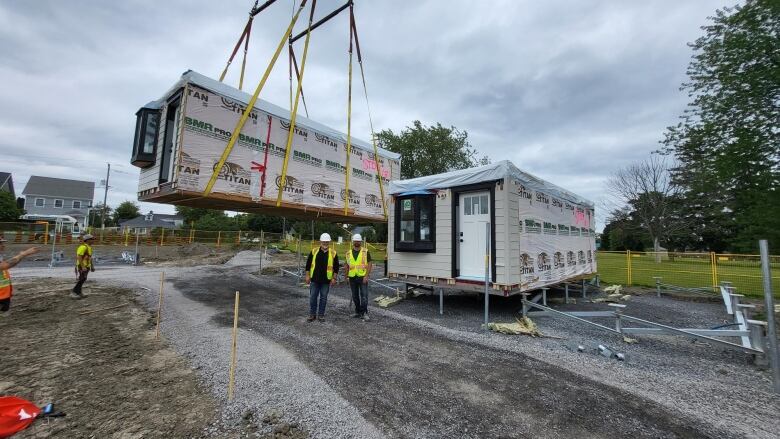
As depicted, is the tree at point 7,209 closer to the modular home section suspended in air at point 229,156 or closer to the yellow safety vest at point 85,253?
the yellow safety vest at point 85,253

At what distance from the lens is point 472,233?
7602mm

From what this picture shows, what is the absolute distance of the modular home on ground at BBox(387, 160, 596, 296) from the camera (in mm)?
6953

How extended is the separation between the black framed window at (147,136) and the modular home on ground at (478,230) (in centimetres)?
547

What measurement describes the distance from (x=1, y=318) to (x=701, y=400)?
11.7 metres

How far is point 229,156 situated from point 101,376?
3.98 m

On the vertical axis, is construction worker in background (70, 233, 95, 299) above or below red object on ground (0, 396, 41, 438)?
above

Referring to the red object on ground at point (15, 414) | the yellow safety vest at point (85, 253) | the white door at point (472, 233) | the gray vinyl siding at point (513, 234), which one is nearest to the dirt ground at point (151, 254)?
the yellow safety vest at point (85, 253)

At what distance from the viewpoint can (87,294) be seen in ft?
30.7

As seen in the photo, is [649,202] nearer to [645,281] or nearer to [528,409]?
[645,281]

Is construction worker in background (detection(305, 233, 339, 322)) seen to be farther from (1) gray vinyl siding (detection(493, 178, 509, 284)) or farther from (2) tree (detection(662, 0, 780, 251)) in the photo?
(2) tree (detection(662, 0, 780, 251))

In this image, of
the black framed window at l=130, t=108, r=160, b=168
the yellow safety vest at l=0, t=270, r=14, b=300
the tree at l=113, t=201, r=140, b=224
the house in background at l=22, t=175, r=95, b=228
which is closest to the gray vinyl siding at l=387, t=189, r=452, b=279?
the black framed window at l=130, t=108, r=160, b=168

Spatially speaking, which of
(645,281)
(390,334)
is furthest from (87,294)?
(645,281)

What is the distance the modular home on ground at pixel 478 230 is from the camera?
695cm

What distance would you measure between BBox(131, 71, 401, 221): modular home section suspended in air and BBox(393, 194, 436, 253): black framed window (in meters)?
1.73
